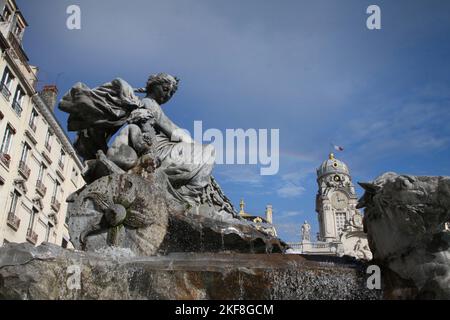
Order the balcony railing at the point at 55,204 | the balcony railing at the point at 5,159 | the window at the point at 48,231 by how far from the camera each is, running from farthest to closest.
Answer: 1. the balcony railing at the point at 55,204
2. the window at the point at 48,231
3. the balcony railing at the point at 5,159

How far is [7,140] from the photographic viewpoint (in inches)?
898

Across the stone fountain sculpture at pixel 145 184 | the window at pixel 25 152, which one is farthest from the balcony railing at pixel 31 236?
the stone fountain sculpture at pixel 145 184

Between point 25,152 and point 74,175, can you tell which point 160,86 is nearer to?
point 25,152

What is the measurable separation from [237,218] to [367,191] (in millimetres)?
3014

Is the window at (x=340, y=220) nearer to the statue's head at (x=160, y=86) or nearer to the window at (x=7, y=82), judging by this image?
the window at (x=7, y=82)

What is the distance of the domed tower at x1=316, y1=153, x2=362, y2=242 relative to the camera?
6750 centimetres

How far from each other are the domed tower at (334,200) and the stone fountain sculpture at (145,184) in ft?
190

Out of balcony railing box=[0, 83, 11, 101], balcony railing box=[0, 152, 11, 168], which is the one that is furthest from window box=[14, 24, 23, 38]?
balcony railing box=[0, 152, 11, 168]

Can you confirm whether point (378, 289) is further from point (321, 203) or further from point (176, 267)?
point (321, 203)

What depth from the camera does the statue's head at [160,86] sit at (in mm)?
7738

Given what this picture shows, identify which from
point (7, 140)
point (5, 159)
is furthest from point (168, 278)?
point (7, 140)
